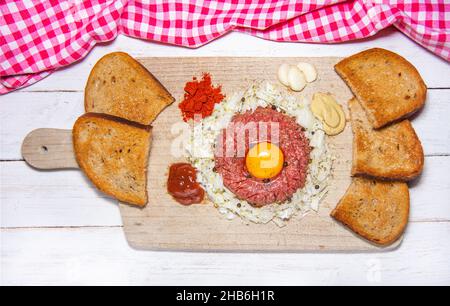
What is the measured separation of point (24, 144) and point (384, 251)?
2960mm

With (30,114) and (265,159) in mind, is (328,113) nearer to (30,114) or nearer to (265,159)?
(265,159)

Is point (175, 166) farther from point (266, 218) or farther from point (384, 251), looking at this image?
point (384, 251)

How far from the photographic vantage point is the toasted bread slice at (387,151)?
3549 millimetres

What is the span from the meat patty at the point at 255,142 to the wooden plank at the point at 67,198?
1.01 m

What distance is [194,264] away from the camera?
151 inches

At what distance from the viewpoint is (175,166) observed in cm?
372

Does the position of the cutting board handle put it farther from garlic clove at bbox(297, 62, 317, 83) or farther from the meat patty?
garlic clove at bbox(297, 62, 317, 83)

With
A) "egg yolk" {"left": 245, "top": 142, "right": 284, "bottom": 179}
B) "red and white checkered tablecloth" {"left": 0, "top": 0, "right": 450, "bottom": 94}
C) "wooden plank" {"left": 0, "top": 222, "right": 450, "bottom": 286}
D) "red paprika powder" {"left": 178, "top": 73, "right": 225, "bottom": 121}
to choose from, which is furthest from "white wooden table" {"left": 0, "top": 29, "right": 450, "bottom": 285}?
"egg yolk" {"left": 245, "top": 142, "right": 284, "bottom": 179}

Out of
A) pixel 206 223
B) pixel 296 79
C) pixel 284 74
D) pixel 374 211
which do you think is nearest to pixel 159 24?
pixel 284 74

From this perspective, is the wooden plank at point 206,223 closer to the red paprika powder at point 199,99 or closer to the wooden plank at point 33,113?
the red paprika powder at point 199,99

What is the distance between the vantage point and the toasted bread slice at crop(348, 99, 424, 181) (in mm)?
3549

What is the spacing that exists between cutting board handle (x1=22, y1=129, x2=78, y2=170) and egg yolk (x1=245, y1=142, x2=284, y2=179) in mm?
1394

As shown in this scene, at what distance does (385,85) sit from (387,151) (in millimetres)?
506
